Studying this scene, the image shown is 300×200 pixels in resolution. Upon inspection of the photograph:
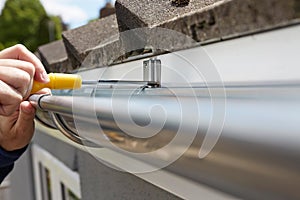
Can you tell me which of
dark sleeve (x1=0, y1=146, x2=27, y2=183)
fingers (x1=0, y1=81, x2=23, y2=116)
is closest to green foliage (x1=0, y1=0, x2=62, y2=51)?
dark sleeve (x1=0, y1=146, x2=27, y2=183)

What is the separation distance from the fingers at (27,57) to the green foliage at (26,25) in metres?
15.3

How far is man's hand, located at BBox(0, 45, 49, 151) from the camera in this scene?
0.60m

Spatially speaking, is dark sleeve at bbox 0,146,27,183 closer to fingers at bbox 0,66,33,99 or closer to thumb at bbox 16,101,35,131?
thumb at bbox 16,101,35,131

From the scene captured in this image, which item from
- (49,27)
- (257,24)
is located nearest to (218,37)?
(257,24)

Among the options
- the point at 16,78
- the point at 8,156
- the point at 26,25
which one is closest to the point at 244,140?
the point at 16,78

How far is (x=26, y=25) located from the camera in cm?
1766

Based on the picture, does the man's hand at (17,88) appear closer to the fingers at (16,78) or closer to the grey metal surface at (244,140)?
the fingers at (16,78)

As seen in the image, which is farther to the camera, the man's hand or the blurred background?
the blurred background

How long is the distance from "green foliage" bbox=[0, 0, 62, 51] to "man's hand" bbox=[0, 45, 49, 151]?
15.2 meters

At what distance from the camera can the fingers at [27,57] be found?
653 mm

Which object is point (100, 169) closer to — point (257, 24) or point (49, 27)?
point (257, 24)

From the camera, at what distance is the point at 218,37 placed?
0.41 m

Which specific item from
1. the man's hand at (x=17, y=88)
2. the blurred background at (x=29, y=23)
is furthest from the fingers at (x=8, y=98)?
the blurred background at (x=29, y=23)

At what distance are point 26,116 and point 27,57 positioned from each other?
0.11 m
